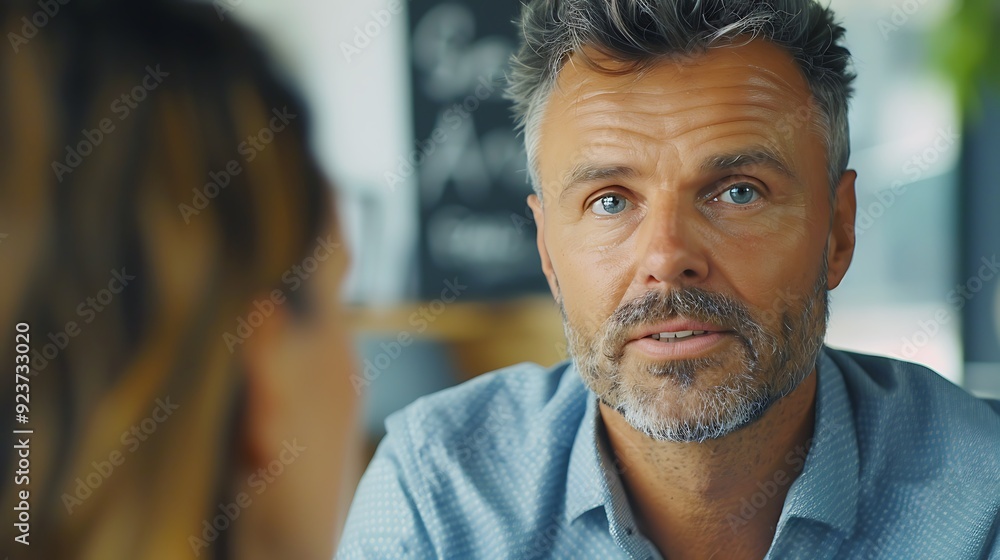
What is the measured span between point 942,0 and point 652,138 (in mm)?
1504

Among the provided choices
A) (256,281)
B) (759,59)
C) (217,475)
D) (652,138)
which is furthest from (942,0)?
(217,475)

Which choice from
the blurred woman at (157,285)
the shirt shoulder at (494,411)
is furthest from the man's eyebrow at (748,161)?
the blurred woman at (157,285)

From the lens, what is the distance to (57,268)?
194cm

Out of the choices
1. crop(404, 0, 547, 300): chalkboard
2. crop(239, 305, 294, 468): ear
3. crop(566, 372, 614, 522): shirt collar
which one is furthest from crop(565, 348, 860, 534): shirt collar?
crop(239, 305, 294, 468): ear

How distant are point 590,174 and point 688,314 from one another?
25 centimetres

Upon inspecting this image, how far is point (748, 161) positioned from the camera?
110 cm

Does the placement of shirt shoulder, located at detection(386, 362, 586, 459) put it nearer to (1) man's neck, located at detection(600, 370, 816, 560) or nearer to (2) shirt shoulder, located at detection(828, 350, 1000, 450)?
(1) man's neck, located at detection(600, 370, 816, 560)

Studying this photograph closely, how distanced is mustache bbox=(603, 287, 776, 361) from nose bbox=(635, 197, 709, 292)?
15 mm

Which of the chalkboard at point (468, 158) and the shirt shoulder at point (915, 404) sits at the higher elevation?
the chalkboard at point (468, 158)

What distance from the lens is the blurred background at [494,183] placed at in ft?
6.88

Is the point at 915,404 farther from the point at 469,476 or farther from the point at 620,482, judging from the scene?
the point at 469,476

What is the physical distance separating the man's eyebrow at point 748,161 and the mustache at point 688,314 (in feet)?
0.58

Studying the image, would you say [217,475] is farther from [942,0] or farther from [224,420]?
[942,0]

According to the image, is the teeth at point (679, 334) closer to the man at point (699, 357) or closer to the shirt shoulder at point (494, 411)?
the man at point (699, 357)
